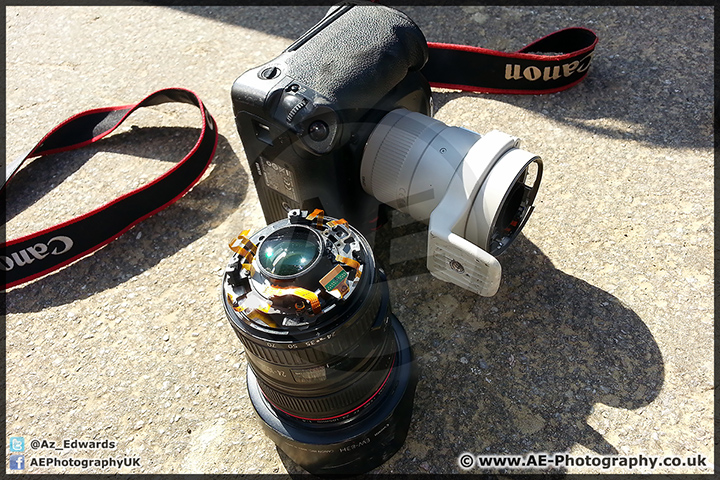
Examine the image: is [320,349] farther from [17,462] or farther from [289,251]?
[17,462]

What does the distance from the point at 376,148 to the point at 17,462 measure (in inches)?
79.3

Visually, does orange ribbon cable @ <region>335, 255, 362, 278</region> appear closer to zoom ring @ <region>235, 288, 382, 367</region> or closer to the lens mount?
zoom ring @ <region>235, 288, 382, 367</region>

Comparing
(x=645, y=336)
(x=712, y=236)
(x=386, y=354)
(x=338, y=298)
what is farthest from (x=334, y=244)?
(x=712, y=236)

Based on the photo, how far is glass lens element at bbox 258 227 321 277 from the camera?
6.20 ft

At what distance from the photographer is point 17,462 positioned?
258cm

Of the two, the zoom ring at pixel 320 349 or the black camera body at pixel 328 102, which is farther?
the black camera body at pixel 328 102

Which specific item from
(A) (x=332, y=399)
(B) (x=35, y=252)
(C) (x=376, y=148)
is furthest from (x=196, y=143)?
(A) (x=332, y=399)

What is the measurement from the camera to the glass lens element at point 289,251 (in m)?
1.89

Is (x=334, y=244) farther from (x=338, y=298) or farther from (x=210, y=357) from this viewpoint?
(x=210, y=357)

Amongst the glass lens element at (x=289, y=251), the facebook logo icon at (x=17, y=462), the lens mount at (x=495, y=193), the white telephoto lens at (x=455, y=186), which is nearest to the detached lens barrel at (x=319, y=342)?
the glass lens element at (x=289, y=251)

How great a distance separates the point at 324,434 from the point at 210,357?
0.85 meters

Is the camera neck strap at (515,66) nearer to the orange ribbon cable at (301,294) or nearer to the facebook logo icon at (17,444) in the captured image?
the orange ribbon cable at (301,294)

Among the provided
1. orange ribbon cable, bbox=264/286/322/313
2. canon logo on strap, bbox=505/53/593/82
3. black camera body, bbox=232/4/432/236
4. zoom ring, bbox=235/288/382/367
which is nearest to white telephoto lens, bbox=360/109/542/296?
black camera body, bbox=232/4/432/236

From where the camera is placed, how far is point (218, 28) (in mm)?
4766
